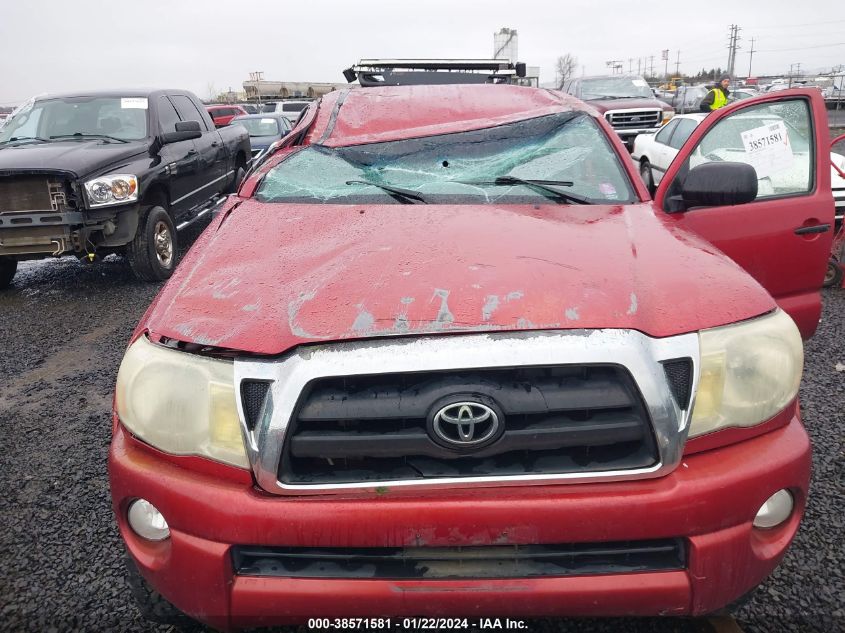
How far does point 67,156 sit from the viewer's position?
5633 millimetres

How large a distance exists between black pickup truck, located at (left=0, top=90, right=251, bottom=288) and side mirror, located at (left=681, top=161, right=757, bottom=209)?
503 centimetres

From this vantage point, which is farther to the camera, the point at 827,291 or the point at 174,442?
the point at 827,291

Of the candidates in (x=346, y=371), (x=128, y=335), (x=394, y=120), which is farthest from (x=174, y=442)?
(x=128, y=335)

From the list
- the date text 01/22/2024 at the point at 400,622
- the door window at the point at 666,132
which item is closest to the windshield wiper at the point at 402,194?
the date text 01/22/2024 at the point at 400,622

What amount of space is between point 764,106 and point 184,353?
10.1ft

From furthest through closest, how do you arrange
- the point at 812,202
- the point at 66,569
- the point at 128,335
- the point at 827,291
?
the point at 827,291
the point at 128,335
the point at 812,202
the point at 66,569

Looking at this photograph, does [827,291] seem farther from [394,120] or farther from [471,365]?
[471,365]

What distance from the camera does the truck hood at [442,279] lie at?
1572mm

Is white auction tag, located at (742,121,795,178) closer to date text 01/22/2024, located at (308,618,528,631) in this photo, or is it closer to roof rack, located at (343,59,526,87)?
roof rack, located at (343,59,526,87)

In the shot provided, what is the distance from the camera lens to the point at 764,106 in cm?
316

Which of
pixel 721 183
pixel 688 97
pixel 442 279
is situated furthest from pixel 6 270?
pixel 688 97

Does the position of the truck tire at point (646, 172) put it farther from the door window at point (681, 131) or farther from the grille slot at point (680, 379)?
the grille slot at point (680, 379)

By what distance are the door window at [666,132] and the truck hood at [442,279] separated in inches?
300

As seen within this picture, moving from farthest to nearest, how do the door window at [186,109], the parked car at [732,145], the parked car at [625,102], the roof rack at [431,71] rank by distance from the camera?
1. the parked car at [625,102]
2. the door window at [186,109]
3. the roof rack at [431,71]
4. the parked car at [732,145]
